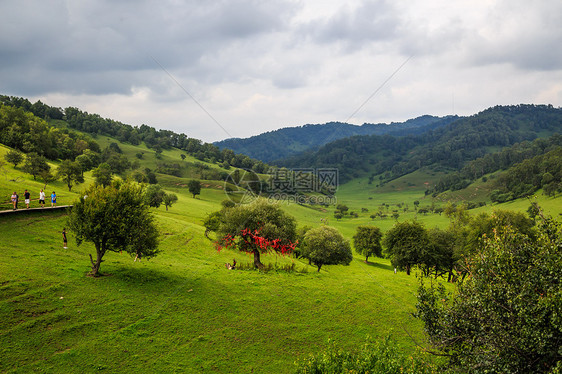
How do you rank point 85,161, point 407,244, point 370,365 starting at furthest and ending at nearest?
point 85,161
point 407,244
point 370,365

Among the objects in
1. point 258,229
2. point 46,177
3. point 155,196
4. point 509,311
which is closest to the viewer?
point 509,311

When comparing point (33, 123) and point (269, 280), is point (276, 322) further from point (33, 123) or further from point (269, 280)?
point (33, 123)

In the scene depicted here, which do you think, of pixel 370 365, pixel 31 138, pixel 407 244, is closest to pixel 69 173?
pixel 31 138

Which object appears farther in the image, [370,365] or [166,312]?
[166,312]

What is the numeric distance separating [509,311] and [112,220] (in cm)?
3138

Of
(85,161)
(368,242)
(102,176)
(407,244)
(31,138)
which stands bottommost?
(368,242)

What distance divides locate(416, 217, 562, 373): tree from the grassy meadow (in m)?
11.3

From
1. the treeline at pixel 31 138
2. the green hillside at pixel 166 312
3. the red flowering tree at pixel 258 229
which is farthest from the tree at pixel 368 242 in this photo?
the treeline at pixel 31 138

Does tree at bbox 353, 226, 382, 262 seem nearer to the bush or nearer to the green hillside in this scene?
the green hillside

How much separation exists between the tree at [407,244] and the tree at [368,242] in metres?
20.0

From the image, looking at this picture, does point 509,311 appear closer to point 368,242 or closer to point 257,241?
point 257,241

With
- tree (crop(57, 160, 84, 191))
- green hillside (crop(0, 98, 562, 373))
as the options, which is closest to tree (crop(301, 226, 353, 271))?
green hillside (crop(0, 98, 562, 373))

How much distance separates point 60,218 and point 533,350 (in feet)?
176

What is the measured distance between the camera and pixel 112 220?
1137 inches
